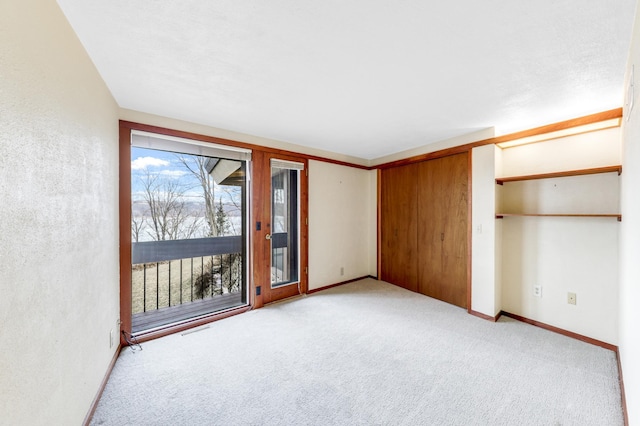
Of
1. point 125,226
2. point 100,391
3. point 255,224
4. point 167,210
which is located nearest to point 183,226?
point 167,210

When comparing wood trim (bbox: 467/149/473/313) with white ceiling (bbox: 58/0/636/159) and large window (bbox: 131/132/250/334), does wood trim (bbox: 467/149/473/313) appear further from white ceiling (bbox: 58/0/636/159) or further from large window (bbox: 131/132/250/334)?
large window (bbox: 131/132/250/334)

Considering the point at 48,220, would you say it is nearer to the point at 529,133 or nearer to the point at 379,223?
the point at 529,133

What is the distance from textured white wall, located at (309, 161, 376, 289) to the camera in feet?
12.7

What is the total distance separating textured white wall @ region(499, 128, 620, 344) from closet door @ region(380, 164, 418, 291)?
44.4 inches

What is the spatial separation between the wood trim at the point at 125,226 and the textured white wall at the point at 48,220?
1.89 feet

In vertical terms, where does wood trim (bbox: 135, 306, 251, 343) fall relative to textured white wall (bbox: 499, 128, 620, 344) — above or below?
below

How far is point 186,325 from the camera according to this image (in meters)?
2.70

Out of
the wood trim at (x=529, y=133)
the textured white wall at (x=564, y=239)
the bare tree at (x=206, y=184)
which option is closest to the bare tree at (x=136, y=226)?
the bare tree at (x=206, y=184)

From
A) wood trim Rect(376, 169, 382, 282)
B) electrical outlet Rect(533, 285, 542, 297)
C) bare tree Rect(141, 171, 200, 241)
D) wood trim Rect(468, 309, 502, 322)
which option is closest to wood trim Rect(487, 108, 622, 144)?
electrical outlet Rect(533, 285, 542, 297)

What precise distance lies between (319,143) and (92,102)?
2449 mm

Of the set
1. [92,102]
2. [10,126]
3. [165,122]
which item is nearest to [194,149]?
[165,122]

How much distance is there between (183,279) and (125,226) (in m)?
1.40

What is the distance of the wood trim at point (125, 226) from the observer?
→ 91.7 inches

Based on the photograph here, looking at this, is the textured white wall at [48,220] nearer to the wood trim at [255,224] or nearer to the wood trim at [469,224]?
the wood trim at [255,224]
